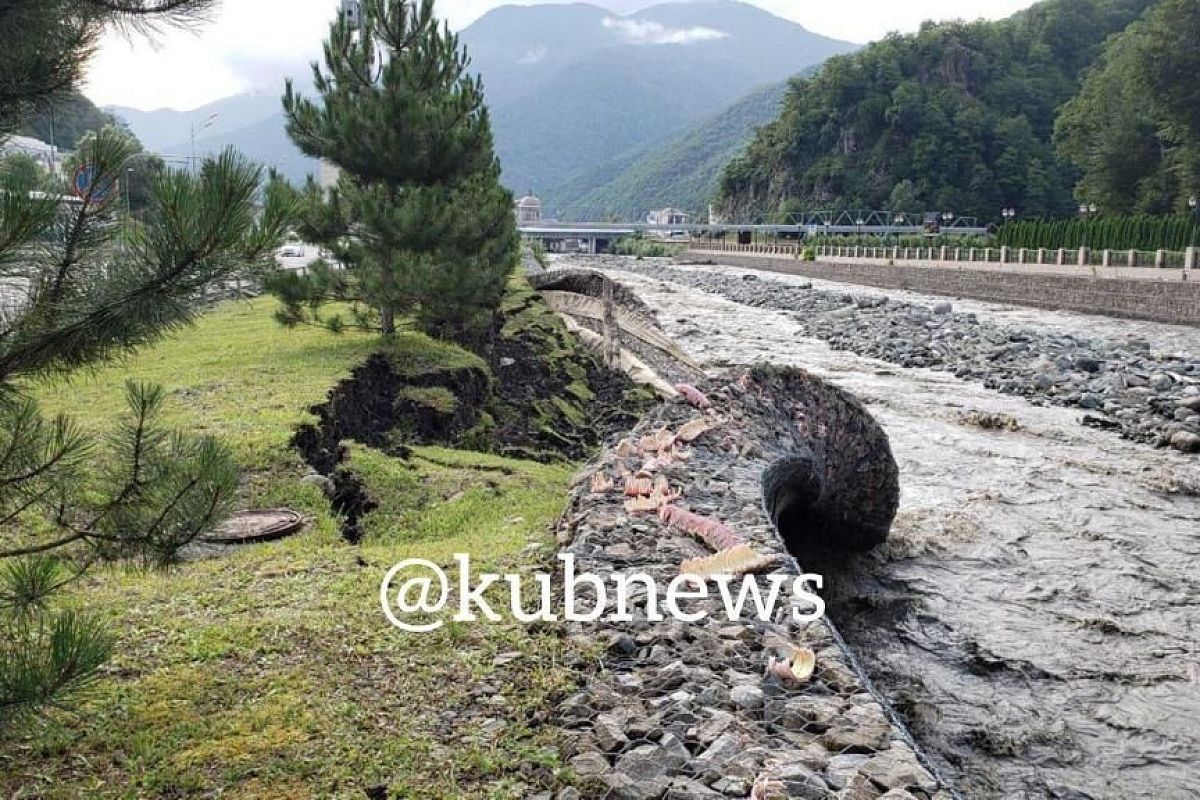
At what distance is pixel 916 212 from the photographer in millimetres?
89438

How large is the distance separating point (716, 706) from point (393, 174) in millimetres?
10458

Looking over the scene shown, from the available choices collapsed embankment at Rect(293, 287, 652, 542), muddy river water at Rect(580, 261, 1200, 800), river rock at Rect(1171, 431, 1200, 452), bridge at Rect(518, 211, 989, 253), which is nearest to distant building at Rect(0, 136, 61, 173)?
collapsed embankment at Rect(293, 287, 652, 542)

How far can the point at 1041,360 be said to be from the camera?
19.0 m

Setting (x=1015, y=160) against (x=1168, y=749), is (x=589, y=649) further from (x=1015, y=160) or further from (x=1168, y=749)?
(x=1015, y=160)

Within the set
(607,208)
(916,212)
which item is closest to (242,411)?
(916,212)

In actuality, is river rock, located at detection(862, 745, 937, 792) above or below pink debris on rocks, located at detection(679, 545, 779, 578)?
below

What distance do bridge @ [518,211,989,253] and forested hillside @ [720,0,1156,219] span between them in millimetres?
1803

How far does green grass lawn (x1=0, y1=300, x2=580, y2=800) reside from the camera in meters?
3.12

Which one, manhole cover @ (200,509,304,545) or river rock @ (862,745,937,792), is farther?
manhole cover @ (200,509,304,545)

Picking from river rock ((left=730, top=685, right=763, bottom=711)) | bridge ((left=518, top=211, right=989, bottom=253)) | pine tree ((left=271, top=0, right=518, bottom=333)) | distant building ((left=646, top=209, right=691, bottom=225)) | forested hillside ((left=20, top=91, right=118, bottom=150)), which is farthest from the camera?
distant building ((left=646, top=209, right=691, bottom=225))

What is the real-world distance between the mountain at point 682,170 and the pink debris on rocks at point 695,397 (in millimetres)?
143244

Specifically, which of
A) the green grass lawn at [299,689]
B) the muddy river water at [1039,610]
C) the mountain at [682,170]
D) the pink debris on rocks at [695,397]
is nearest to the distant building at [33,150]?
the green grass lawn at [299,689]

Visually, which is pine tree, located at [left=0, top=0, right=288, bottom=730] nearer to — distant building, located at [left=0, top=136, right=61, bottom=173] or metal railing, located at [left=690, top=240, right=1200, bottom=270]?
distant building, located at [left=0, top=136, right=61, bottom=173]

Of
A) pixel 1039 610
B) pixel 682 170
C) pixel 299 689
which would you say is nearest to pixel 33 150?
pixel 299 689
